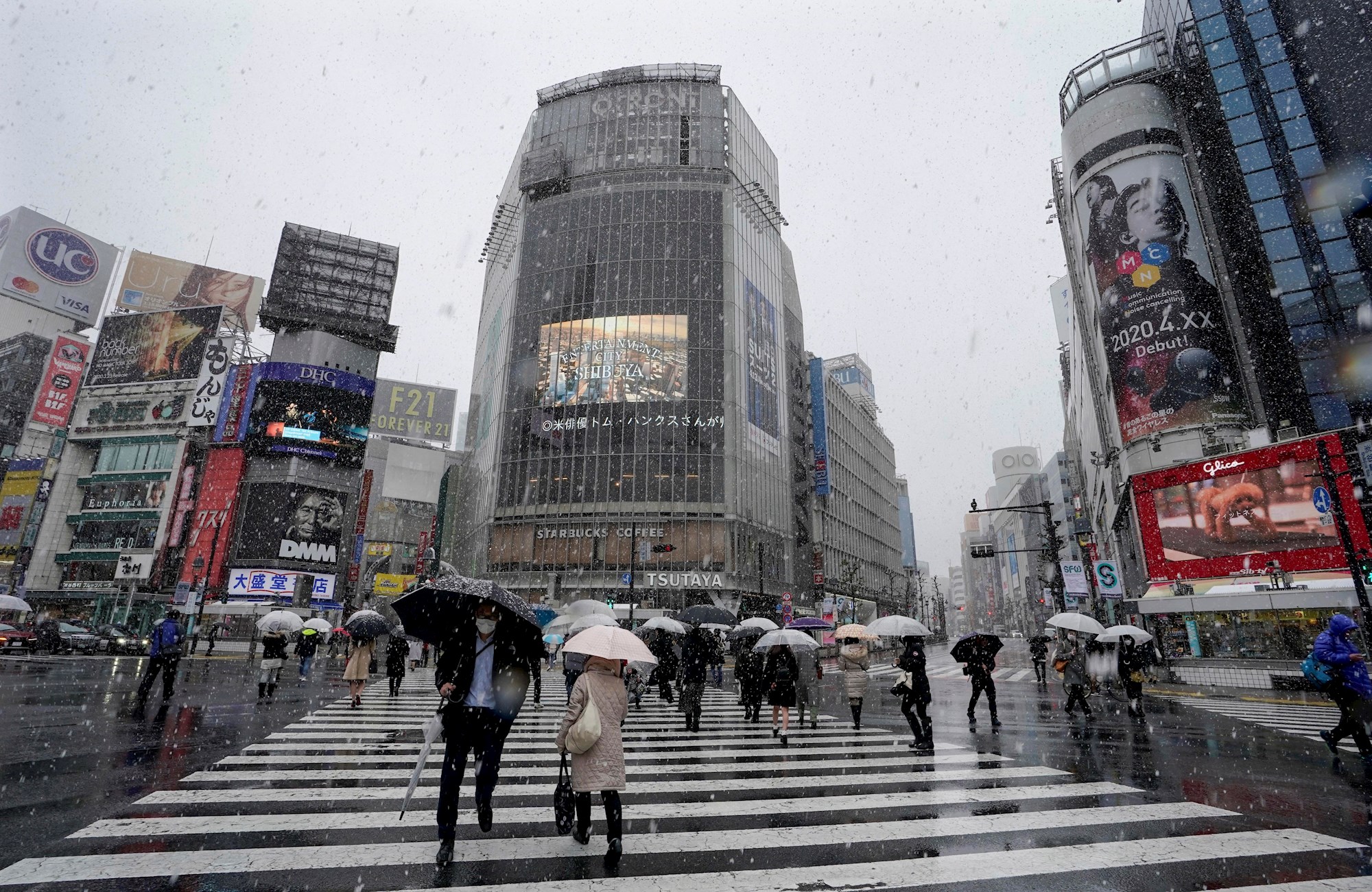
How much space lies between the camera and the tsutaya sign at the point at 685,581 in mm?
47281

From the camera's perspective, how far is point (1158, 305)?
1455 inches

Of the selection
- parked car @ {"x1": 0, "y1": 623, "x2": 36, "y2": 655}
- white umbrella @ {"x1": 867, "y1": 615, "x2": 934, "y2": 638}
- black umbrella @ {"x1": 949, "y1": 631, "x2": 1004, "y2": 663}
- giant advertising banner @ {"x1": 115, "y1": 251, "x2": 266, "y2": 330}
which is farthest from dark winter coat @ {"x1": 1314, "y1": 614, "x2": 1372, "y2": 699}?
giant advertising banner @ {"x1": 115, "y1": 251, "x2": 266, "y2": 330}

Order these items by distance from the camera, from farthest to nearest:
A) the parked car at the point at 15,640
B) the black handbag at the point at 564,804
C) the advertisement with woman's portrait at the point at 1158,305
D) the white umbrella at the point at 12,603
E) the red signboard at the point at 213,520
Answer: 1. the red signboard at the point at 213,520
2. the advertisement with woman's portrait at the point at 1158,305
3. the parked car at the point at 15,640
4. the white umbrella at the point at 12,603
5. the black handbag at the point at 564,804

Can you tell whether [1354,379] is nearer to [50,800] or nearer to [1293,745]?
[1293,745]

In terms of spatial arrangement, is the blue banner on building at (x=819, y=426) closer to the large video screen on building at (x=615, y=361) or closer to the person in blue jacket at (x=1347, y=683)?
the large video screen on building at (x=615, y=361)

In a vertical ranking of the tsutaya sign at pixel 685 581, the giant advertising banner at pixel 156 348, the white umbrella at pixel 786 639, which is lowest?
the white umbrella at pixel 786 639

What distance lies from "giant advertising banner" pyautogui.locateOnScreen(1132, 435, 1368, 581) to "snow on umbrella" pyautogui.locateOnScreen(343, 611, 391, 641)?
3679 cm

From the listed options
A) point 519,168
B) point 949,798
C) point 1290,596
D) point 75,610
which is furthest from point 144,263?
point 1290,596

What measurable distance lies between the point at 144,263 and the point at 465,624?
93405 mm

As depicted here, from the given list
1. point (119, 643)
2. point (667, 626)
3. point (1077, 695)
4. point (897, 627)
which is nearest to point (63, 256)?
point (119, 643)

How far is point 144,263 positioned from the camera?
7362 centimetres

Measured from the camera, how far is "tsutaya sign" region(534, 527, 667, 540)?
162 ft

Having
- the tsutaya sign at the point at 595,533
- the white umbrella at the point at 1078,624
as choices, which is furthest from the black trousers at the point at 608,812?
the tsutaya sign at the point at 595,533

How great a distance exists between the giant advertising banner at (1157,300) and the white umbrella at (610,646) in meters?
40.6
